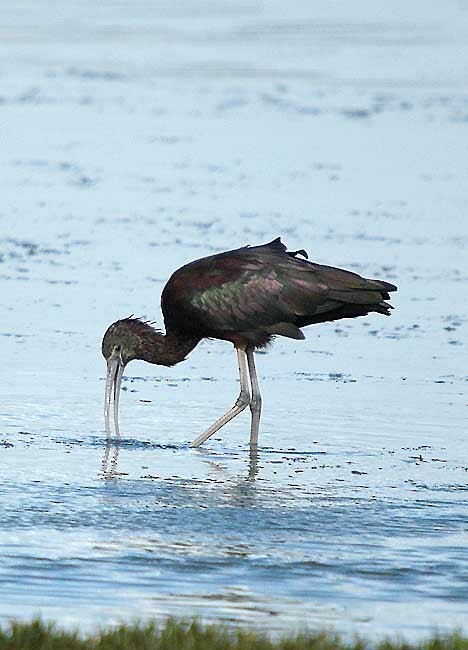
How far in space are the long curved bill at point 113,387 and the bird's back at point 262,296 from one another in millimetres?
451

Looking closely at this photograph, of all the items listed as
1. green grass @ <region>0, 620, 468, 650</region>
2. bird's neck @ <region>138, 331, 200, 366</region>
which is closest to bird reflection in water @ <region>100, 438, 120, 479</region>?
bird's neck @ <region>138, 331, 200, 366</region>

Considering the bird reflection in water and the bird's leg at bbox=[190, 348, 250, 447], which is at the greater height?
the bird's leg at bbox=[190, 348, 250, 447]

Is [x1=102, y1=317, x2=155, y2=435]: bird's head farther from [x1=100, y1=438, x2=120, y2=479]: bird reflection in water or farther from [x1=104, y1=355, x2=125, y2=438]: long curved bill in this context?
[x1=100, y1=438, x2=120, y2=479]: bird reflection in water

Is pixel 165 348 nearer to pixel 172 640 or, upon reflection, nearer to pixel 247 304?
pixel 247 304

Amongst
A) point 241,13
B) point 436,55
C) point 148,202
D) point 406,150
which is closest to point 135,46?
point 436,55

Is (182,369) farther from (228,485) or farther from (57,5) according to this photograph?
(57,5)

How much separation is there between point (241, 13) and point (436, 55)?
10933 mm

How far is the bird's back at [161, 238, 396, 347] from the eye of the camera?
10250mm

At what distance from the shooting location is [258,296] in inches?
406

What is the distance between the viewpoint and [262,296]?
10312 millimetres

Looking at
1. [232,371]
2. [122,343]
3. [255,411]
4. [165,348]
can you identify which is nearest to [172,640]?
[255,411]

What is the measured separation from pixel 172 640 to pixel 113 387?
4.24 m

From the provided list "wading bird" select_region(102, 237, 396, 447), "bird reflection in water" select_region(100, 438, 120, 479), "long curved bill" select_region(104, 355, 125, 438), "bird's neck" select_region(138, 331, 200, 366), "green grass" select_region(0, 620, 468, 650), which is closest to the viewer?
"green grass" select_region(0, 620, 468, 650)

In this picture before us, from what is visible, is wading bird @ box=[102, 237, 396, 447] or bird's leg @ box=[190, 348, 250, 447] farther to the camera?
wading bird @ box=[102, 237, 396, 447]
